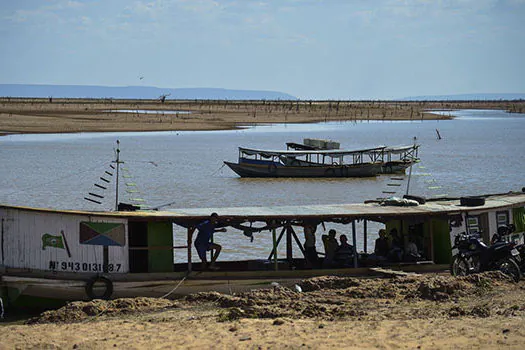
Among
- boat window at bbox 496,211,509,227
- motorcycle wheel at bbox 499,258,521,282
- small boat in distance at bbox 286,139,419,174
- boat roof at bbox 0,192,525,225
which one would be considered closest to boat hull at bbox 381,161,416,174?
small boat in distance at bbox 286,139,419,174

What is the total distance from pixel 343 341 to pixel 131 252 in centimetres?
558

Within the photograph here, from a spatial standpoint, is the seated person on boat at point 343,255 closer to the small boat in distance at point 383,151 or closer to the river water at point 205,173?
the river water at point 205,173

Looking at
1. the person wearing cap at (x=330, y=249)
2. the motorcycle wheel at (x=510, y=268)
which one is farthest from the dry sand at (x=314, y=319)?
the person wearing cap at (x=330, y=249)

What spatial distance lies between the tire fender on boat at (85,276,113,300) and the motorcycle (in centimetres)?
581

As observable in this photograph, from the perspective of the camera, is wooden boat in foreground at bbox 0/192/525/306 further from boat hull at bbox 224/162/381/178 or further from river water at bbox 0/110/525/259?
boat hull at bbox 224/162/381/178

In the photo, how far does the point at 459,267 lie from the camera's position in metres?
14.5

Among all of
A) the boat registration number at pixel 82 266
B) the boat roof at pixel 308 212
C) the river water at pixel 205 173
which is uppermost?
the river water at pixel 205 173

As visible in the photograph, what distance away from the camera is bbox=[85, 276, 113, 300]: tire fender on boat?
14.0 meters

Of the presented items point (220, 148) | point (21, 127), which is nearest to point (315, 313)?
point (220, 148)

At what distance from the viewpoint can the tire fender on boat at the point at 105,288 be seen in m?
14.0

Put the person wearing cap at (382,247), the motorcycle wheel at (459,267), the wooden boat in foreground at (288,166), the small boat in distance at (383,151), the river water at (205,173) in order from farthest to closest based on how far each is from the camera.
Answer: the small boat in distance at (383,151) < the wooden boat in foreground at (288,166) < the river water at (205,173) < the person wearing cap at (382,247) < the motorcycle wheel at (459,267)

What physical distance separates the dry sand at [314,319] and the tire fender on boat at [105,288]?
1.73ft

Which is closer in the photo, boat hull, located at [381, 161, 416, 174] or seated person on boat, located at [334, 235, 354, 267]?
seated person on boat, located at [334, 235, 354, 267]

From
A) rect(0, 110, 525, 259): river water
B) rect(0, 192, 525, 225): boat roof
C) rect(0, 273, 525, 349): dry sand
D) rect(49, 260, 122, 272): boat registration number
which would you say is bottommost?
rect(0, 273, 525, 349): dry sand
